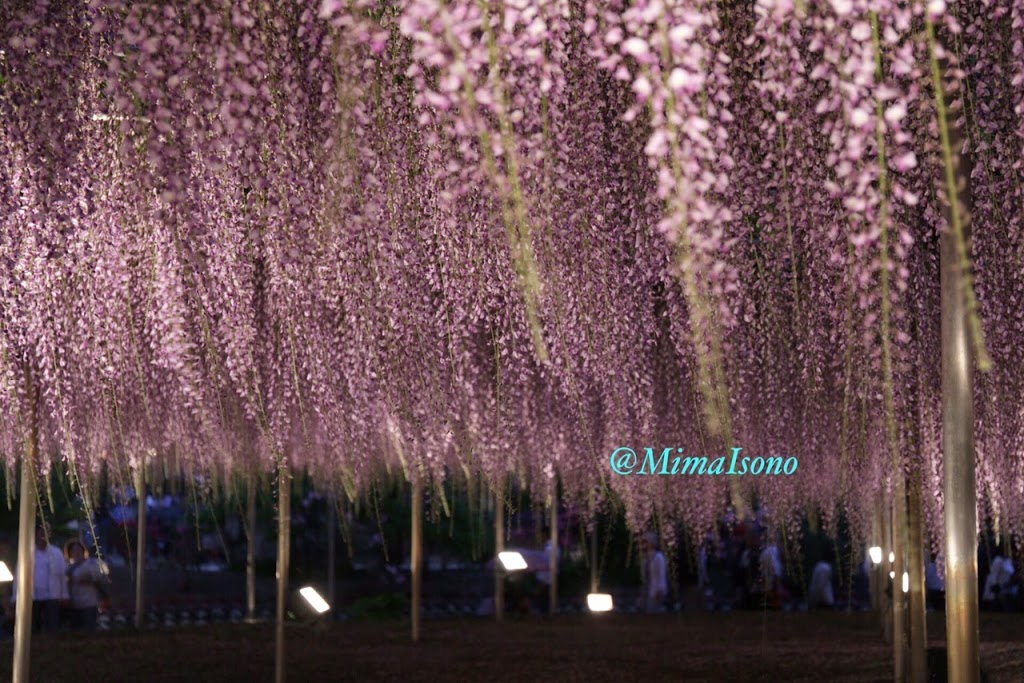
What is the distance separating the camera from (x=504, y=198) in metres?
2.89

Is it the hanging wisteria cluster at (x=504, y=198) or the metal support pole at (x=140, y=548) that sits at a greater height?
the hanging wisteria cluster at (x=504, y=198)

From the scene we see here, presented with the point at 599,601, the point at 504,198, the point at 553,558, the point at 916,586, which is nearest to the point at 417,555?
the point at 599,601

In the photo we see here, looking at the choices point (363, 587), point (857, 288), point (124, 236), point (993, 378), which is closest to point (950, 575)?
point (857, 288)

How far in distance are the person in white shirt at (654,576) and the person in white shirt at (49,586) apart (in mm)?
5891

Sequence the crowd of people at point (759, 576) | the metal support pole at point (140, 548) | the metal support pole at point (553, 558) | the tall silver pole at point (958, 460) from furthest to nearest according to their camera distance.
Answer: the crowd of people at point (759, 576) → the metal support pole at point (553, 558) → the metal support pole at point (140, 548) → the tall silver pole at point (958, 460)

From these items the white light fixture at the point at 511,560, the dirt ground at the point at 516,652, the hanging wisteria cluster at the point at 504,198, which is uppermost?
the hanging wisteria cluster at the point at 504,198

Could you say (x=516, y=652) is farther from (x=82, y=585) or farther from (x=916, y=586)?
(x=916, y=586)

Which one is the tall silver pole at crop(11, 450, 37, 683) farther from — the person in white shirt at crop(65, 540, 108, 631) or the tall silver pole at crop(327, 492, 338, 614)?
the tall silver pole at crop(327, 492, 338, 614)

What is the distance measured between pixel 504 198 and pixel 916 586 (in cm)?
619

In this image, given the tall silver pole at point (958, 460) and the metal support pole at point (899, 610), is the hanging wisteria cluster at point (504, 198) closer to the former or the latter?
the tall silver pole at point (958, 460)

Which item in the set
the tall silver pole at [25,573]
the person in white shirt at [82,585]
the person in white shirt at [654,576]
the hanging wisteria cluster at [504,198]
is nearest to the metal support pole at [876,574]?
the person in white shirt at [654,576]

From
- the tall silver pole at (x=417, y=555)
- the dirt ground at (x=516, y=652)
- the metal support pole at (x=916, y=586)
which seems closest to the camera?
the metal support pole at (x=916, y=586)

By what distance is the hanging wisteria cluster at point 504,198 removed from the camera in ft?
10.1

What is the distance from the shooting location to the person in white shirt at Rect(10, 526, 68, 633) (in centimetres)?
1276
